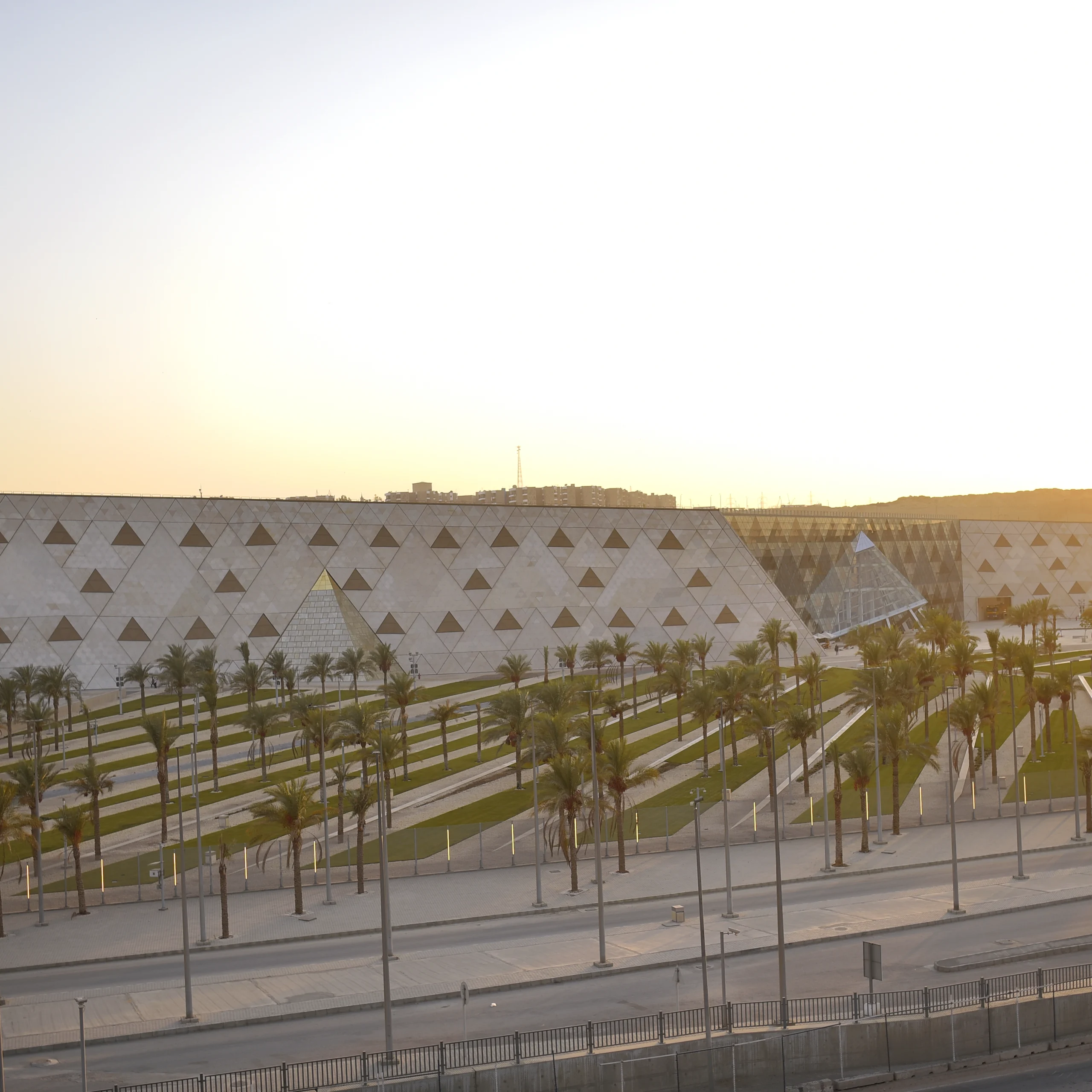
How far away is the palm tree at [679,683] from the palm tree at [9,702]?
28.2 m

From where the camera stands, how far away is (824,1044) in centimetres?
1888

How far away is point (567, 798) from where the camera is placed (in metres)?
33.4

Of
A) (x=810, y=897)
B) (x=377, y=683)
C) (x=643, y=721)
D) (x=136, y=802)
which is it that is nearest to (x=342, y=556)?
(x=377, y=683)

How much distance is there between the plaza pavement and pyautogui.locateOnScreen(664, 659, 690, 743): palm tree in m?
16.0

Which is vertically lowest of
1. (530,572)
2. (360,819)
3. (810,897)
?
(810,897)

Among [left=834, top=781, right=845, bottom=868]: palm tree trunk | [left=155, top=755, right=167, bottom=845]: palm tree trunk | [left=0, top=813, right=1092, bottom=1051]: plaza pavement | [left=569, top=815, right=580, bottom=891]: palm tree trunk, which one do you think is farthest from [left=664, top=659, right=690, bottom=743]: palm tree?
[left=155, top=755, right=167, bottom=845]: palm tree trunk

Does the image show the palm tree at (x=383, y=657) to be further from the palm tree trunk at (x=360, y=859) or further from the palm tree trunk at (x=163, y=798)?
the palm tree trunk at (x=360, y=859)

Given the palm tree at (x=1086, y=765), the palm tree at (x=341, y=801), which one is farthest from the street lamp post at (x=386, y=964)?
the palm tree at (x=1086, y=765)

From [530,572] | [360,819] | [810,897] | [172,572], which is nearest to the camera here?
[810,897]

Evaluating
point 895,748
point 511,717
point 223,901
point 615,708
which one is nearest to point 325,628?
point 615,708

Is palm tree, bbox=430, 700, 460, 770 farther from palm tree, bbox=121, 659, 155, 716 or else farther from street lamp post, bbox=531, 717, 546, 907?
palm tree, bbox=121, 659, 155, 716

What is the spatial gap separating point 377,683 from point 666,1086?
55591mm

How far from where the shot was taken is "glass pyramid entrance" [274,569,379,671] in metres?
72.9

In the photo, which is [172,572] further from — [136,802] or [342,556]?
[136,802]
